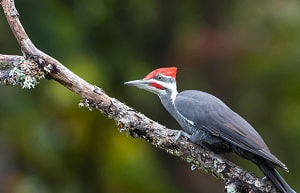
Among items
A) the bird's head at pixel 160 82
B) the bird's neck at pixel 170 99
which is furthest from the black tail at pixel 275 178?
the bird's head at pixel 160 82

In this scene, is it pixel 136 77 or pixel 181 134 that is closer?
pixel 181 134

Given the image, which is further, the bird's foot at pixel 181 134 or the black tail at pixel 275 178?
the bird's foot at pixel 181 134

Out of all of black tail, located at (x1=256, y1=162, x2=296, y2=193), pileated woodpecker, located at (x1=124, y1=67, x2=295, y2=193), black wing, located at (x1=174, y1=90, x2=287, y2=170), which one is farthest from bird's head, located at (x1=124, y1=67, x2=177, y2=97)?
black tail, located at (x1=256, y1=162, x2=296, y2=193)

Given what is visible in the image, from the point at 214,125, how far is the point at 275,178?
23.9 inches

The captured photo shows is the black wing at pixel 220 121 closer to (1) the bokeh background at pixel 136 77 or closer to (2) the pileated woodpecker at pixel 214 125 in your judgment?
(2) the pileated woodpecker at pixel 214 125

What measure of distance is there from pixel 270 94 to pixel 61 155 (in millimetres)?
3258

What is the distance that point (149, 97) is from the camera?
34.1ft

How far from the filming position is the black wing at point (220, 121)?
5.55 m

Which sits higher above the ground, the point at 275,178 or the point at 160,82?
the point at 160,82

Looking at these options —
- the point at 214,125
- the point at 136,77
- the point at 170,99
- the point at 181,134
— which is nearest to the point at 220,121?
the point at 214,125

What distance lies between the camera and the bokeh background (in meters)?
9.41

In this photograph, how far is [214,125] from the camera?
18.8 feet

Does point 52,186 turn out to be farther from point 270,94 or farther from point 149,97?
point 270,94

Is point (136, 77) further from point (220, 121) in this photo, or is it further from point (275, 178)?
point (275, 178)
